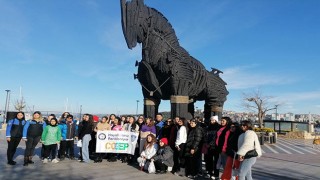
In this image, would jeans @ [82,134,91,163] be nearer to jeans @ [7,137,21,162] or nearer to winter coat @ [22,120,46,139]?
winter coat @ [22,120,46,139]

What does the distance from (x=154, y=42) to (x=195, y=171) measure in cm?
448

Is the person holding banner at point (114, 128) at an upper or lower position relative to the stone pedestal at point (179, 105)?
lower

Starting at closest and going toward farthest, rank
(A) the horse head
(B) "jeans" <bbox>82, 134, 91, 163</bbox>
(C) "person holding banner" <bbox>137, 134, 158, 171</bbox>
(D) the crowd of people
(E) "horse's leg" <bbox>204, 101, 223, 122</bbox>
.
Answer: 1. (D) the crowd of people
2. (C) "person holding banner" <bbox>137, 134, 158, 171</bbox>
3. (B) "jeans" <bbox>82, 134, 91, 163</bbox>
4. (A) the horse head
5. (E) "horse's leg" <bbox>204, 101, 223, 122</bbox>

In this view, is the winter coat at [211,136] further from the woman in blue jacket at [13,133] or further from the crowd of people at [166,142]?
the woman in blue jacket at [13,133]

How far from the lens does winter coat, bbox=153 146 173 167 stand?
8156 millimetres

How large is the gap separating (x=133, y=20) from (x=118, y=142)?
380 centimetres

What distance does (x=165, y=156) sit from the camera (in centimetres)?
821

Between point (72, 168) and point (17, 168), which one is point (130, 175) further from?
point (17, 168)

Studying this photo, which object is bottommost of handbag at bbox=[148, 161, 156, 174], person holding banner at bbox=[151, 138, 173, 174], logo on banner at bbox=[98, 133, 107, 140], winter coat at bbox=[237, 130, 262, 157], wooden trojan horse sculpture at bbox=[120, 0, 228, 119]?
handbag at bbox=[148, 161, 156, 174]

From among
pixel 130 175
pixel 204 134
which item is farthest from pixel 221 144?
pixel 130 175

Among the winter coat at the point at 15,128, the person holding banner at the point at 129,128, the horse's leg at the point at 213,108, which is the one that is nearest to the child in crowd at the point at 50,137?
the winter coat at the point at 15,128

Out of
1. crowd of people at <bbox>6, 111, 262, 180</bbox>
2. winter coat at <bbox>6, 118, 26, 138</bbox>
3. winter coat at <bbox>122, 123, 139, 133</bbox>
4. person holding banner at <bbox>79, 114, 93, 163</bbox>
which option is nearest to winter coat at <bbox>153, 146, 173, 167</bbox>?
crowd of people at <bbox>6, 111, 262, 180</bbox>

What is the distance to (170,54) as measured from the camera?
1062cm

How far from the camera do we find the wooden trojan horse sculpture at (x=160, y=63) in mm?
9914
